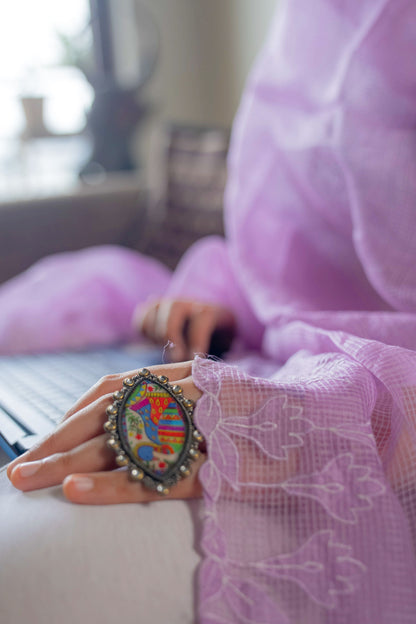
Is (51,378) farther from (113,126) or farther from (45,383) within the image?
(113,126)

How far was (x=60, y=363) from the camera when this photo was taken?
840 mm

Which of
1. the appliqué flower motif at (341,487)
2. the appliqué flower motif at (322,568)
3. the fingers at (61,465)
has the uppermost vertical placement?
the fingers at (61,465)

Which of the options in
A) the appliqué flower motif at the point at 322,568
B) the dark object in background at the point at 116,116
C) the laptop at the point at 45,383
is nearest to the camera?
the appliqué flower motif at the point at 322,568

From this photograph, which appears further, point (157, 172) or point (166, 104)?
point (166, 104)

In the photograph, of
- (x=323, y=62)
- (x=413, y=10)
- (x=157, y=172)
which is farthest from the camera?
(x=157, y=172)

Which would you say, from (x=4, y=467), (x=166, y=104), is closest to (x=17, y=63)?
(x=166, y=104)

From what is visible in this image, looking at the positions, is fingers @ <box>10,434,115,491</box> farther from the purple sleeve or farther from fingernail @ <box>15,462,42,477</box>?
the purple sleeve

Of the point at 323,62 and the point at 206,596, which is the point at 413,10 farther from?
the point at 206,596

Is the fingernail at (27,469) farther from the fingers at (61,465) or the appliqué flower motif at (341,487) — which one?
the appliqué flower motif at (341,487)

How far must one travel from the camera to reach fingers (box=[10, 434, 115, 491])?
43 centimetres

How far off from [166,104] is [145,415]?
295 centimetres

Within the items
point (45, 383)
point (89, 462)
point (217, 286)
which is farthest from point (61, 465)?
point (217, 286)

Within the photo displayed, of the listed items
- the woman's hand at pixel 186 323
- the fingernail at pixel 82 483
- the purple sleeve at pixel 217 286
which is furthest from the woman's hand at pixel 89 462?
the purple sleeve at pixel 217 286

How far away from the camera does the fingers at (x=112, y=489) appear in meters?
0.41
